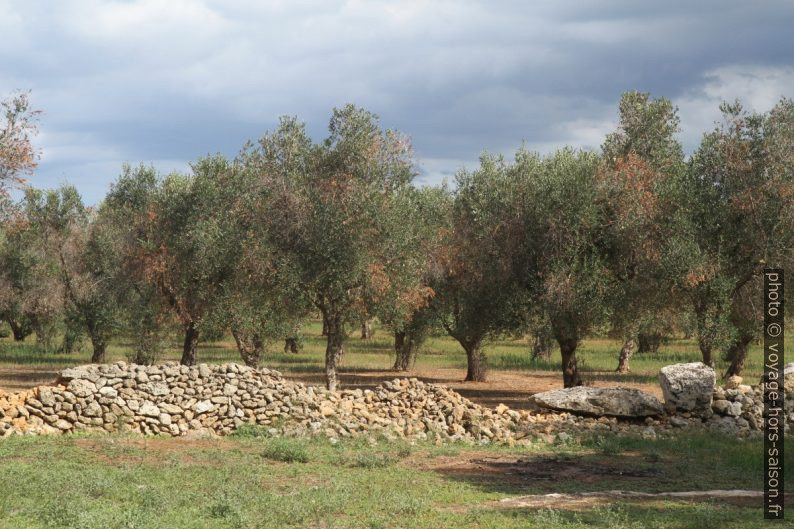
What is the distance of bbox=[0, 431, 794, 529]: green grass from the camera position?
12289 millimetres

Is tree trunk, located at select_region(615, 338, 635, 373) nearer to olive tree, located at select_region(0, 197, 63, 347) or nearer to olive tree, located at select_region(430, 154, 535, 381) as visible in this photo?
olive tree, located at select_region(430, 154, 535, 381)

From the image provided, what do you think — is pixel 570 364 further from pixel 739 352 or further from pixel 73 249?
pixel 73 249

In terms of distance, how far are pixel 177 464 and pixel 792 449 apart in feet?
47.3

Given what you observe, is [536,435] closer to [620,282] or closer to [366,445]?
[366,445]

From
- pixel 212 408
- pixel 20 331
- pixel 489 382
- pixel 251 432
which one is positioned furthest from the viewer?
pixel 20 331

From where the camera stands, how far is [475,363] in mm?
40000

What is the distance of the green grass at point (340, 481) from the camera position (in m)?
12.3

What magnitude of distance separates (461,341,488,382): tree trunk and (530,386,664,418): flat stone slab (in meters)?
14.5

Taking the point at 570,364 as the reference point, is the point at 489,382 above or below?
below

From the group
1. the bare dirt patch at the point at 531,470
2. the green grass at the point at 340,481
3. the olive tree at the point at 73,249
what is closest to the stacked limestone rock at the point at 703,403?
the green grass at the point at 340,481

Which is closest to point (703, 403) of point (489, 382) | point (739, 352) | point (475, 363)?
point (739, 352)

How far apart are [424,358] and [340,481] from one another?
38.6 m

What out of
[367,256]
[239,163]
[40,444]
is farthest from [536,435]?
[239,163]

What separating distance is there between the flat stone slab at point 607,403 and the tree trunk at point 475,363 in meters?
14.5
